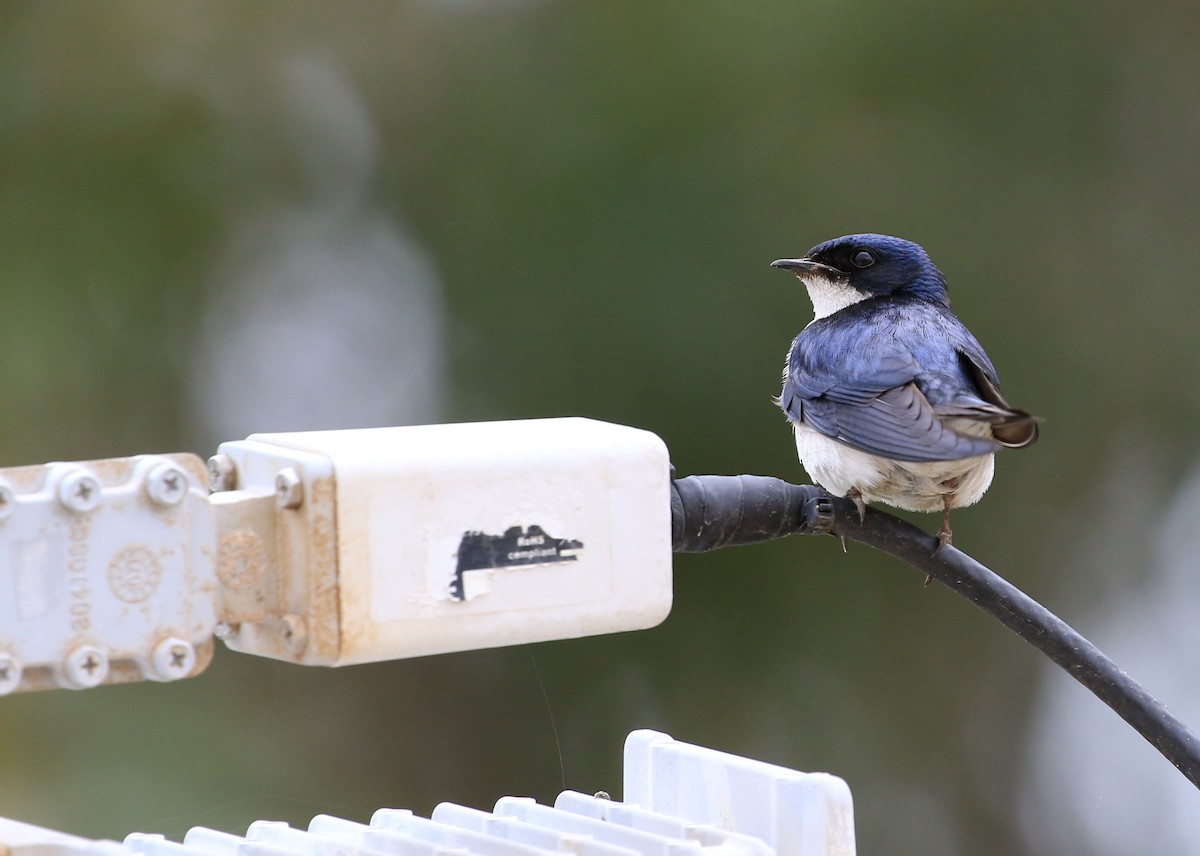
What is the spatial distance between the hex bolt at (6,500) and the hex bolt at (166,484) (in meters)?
0.08

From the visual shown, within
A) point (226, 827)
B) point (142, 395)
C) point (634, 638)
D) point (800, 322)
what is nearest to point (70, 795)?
point (226, 827)

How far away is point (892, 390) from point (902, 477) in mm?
127

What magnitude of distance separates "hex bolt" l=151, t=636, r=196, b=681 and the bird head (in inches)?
67.8

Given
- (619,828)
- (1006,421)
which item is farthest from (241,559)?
(1006,421)

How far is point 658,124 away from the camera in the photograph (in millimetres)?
3922

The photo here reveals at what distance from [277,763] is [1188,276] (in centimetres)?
283

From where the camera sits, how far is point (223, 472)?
1.12 metres

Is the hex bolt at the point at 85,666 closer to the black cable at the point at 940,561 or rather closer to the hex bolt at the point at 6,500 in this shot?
the hex bolt at the point at 6,500

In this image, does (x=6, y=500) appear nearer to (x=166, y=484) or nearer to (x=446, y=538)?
(x=166, y=484)

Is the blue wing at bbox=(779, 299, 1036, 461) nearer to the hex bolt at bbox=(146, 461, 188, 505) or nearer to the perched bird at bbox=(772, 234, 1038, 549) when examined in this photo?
the perched bird at bbox=(772, 234, 1038, 549)

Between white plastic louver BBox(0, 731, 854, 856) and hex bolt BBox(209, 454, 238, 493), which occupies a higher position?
hex bolt BBox(209, 454, 238, 493)

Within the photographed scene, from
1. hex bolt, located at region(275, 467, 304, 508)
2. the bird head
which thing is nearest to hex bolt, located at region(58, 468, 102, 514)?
hex bolt, located at region(275, 467, 304, 508)

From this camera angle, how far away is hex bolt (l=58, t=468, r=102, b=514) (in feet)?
3.07

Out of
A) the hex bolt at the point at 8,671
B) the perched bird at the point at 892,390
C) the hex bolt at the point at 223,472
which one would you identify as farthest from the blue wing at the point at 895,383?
the hex bolt at the point at 8,671
